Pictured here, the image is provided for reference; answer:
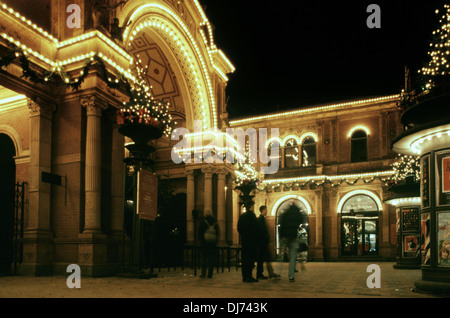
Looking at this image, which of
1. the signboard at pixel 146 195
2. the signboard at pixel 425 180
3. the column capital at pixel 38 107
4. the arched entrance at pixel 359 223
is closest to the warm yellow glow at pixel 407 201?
the signboard at pixel 425 180

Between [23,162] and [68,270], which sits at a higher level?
[23,162]

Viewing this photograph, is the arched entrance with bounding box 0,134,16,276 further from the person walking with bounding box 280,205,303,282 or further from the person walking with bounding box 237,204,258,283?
the person walking with bounding box 280,205,303,282

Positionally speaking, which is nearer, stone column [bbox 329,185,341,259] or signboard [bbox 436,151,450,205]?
signboard [bbox 436,151,450,205]

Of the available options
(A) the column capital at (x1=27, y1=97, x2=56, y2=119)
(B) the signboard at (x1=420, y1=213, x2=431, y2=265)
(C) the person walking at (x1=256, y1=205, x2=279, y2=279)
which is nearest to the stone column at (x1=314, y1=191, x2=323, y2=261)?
(C) the person walking at (x1=256, y1=205, x2=279, y2=279)

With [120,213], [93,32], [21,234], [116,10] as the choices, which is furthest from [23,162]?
[116,10]

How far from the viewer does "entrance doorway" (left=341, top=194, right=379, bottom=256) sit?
2980cm

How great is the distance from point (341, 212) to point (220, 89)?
1436cm

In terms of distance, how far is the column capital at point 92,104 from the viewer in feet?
38.9

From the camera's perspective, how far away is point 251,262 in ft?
34.0

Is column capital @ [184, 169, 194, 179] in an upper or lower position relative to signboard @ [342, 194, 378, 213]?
upper

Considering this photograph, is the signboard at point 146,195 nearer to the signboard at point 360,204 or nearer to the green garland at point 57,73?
the green garland at point 57,73

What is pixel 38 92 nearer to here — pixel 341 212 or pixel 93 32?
pixel 93 32

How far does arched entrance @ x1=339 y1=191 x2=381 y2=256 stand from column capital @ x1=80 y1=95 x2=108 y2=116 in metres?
22.3

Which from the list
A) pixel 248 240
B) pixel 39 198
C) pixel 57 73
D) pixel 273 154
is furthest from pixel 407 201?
pixel 273 154
